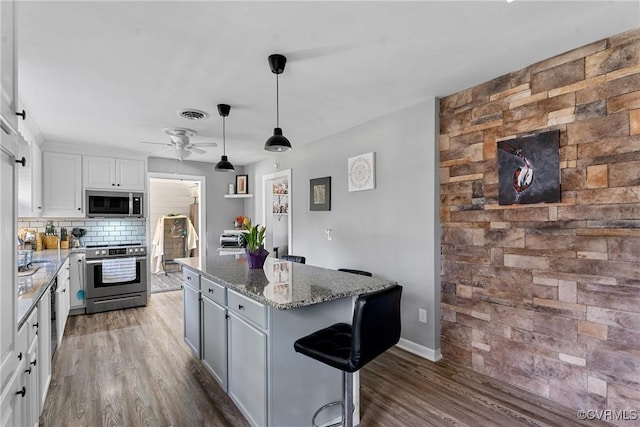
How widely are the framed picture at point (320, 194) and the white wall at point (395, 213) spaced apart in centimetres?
8

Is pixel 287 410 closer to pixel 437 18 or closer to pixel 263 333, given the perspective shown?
pixel 263 333

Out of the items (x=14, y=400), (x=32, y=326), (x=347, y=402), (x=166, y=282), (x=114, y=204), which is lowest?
(x=166, y=282)

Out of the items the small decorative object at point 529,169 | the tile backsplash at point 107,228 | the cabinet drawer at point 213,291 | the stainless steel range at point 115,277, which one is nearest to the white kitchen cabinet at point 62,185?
the tile backsplash at point 107,228

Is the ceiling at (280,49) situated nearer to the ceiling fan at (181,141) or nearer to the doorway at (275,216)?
the ceiling fan at (181,141)

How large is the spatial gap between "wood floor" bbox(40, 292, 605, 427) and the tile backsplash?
2.16 metres

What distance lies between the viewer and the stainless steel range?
14.9 ft

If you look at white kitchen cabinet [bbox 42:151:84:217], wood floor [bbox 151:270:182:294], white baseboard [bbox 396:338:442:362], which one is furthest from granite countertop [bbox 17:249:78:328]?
white baseboard [bbox 396:338:442:362]

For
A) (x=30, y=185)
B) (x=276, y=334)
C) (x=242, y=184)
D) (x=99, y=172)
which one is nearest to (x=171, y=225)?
(x=242, y=184)

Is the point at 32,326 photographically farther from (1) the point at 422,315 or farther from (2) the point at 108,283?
(2) the point at 108,283

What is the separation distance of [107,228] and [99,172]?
88cm

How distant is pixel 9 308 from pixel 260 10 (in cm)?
169

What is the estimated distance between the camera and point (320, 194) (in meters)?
4.39

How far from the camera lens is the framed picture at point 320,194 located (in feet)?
14.0

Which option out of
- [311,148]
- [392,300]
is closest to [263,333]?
[392,300]
